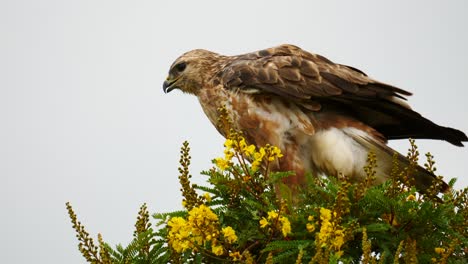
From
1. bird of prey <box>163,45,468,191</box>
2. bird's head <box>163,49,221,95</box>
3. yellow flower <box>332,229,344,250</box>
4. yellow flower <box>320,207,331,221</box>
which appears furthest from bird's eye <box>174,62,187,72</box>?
yellow flower <box>332,229,344,250</box>

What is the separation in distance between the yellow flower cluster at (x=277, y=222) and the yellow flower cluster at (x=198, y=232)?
0.65 ft

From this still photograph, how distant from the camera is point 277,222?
14.4 ft

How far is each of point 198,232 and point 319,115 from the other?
Result: 11.5 ft

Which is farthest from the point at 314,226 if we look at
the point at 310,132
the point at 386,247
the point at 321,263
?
the point at 310,132

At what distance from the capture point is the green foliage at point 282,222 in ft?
14.2

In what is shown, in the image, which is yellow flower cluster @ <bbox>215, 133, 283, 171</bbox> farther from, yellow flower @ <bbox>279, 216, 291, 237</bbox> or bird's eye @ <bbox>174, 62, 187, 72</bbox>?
bird's eye @ <bbox>174, 62, 187, 72</bbox>

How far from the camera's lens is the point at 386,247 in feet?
14.8

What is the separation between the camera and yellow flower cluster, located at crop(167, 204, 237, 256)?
4293mm

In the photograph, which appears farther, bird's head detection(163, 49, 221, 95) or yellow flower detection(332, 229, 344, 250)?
bird's head detection(163, 49, 221, 95)

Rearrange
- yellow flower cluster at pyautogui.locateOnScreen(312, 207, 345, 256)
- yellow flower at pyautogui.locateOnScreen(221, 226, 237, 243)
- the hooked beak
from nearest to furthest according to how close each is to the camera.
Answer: yellow flower cluster at pyautogui.locateOnScreen(312, 207, 345, 256), yellow flower at pyautogui.locateOnScreen(221, 226, 237, 243), the hooked beak

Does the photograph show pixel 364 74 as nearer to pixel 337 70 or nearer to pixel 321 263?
A: pixel 337 70

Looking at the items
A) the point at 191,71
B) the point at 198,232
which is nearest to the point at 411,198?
the point at 198,232

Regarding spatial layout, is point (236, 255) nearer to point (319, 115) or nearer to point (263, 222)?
point (263, 222)

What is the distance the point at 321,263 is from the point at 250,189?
1.33 m
